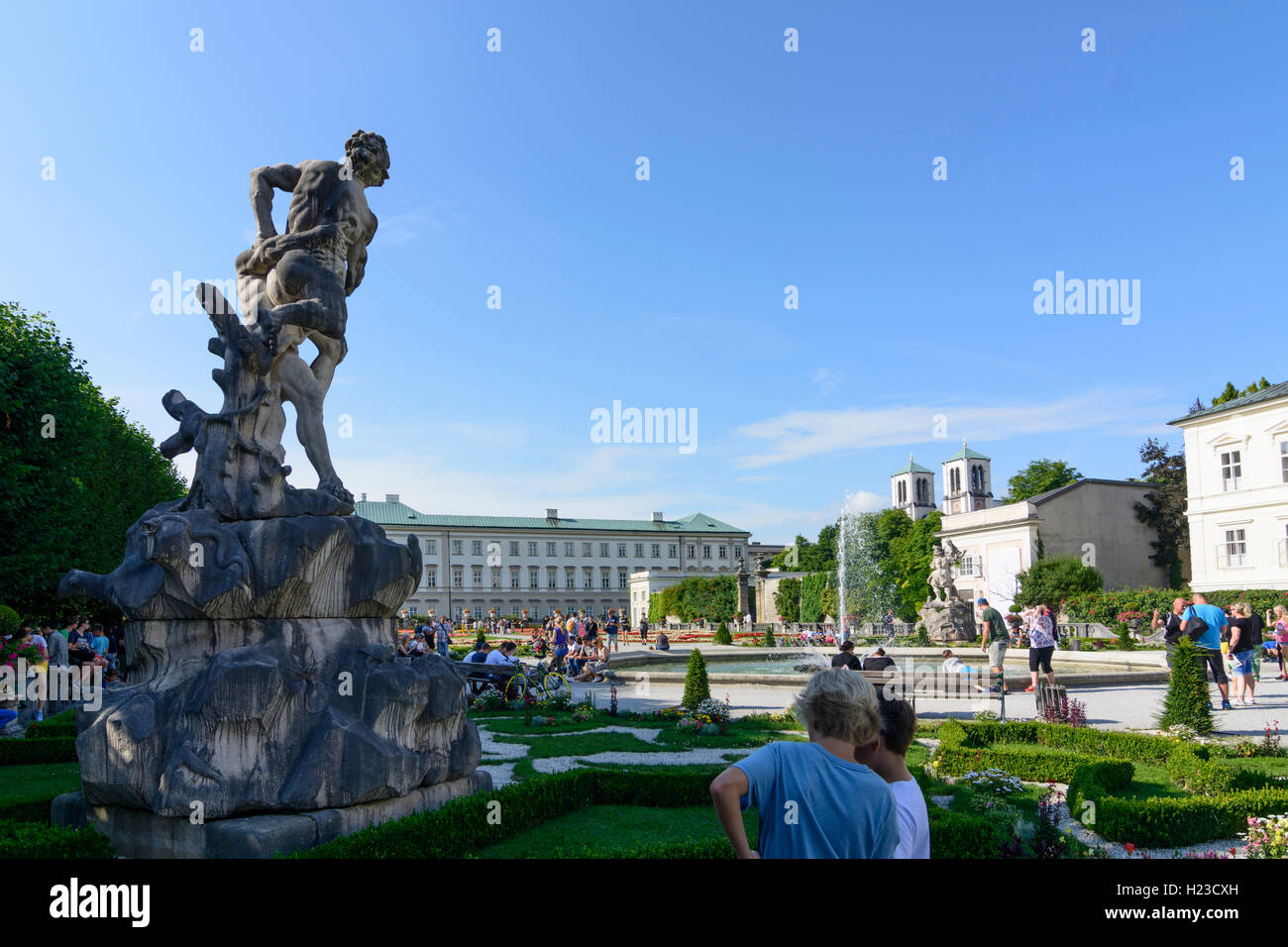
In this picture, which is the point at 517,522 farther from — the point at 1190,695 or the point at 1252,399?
the point at 1190,695

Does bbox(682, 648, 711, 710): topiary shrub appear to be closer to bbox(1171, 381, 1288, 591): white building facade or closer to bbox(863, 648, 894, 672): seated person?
bbox(863, 648, 894, 672): seated person

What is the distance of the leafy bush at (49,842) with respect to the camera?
4.74 meters

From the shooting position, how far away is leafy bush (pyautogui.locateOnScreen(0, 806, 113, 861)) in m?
4.74

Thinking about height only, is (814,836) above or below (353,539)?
below

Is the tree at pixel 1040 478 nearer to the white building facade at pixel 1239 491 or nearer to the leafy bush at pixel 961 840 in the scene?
the white building facade at pixel 1239 491

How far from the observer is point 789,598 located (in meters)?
61.3

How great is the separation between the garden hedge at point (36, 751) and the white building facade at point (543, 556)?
75.9m

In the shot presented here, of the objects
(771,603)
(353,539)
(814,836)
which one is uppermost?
(353,539)
